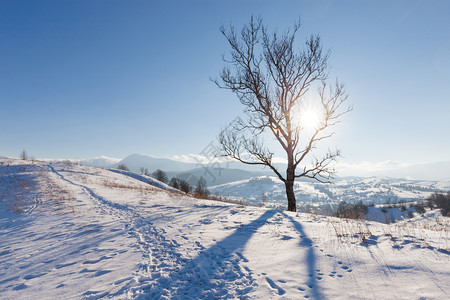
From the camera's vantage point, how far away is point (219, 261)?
16.2 feet

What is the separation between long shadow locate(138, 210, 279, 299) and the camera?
3.64 meters

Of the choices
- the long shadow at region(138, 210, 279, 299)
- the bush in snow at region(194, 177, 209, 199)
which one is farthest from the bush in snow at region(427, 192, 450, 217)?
the long shadow at region(138, 210, 279, 299)

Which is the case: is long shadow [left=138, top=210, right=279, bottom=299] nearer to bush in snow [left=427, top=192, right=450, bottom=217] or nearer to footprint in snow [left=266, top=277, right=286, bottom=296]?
footprint in snow [left=266, top=277, right=286, bottom=296]

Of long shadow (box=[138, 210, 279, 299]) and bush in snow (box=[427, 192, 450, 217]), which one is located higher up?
long shadow (box=[138, 210, 279, 299])

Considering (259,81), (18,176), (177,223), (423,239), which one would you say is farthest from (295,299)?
(18,176)

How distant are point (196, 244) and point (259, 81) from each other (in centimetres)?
1003

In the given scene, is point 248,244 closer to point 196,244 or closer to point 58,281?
point 196,244

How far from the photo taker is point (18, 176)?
21.8m

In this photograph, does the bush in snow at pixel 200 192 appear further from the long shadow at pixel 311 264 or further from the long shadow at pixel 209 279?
the long shadow at pixel 209 279

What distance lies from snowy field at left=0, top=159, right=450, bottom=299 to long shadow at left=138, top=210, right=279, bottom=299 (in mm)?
20

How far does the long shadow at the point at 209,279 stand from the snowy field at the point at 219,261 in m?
0.02

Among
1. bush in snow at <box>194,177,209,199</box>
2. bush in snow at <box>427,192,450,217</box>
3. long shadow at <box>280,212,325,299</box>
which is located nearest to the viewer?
long shadow at <box>280,212,325,299</box>

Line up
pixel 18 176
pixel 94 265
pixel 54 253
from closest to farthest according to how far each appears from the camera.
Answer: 1. pixel 94 265
2. pixel 54 253
3. pixel 18 176

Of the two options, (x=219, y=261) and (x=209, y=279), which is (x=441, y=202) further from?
(x=209, y=279)
